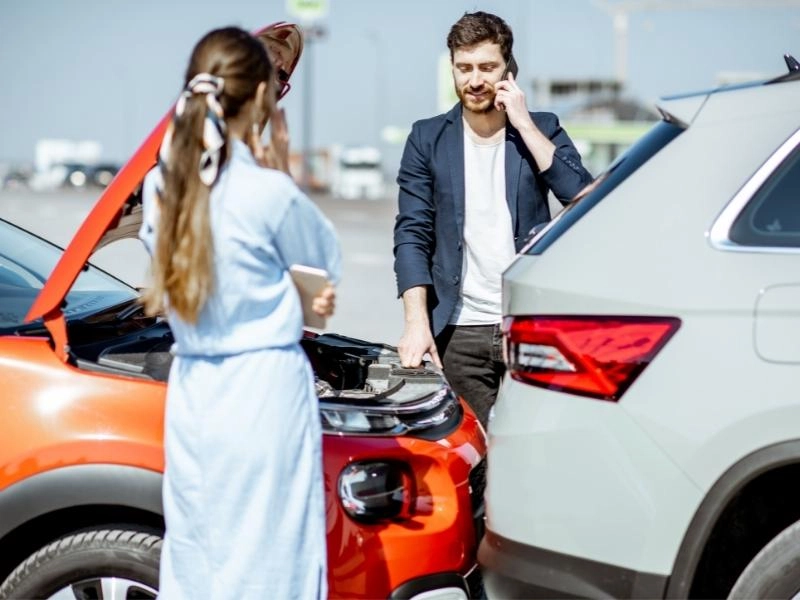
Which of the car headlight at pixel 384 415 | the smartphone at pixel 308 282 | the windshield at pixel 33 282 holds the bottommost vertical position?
the car headlight at pixel 384 415

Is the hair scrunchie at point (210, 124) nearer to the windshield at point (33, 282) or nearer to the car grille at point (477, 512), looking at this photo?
the windshield at point (33, 282)

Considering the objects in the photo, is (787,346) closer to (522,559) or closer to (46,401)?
(522,559)

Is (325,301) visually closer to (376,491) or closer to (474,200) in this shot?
(376,491)

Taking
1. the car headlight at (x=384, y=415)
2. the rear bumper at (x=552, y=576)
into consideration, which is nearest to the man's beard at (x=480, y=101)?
the car headlight at (x=384, y=415)

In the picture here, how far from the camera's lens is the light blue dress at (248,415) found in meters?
2.77

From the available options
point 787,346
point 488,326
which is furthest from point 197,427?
point 488,326

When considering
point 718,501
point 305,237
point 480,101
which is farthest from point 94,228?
point 718,501

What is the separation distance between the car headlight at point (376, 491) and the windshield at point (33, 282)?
1084 mm

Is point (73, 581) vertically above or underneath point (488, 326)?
underneath

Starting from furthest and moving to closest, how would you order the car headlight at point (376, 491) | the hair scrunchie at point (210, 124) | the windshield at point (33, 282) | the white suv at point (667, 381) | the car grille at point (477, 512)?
the windshield at point (33, 282) < the car grille at point (477, 512) < the car headlight at point (376, 491) < the hair scrunchie at point (210, 124) < the white suv at point (667, 381)

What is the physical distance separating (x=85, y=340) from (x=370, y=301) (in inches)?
420

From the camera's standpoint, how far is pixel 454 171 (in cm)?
423

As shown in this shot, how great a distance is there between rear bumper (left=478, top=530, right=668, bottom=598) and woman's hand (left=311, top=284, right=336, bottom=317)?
2.27 ft

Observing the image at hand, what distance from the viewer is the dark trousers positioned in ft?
14.0
